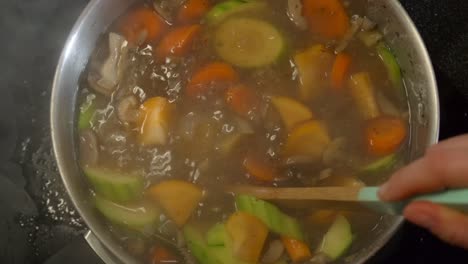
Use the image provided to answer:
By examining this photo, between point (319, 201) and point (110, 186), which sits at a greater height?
point (319, 201)

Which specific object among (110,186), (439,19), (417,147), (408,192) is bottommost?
(110,186)

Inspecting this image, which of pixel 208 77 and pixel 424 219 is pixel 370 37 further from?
pixel 424 219

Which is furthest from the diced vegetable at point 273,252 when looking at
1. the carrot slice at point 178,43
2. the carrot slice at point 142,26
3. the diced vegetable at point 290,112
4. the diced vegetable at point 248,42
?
the carrot slice at point 142,26

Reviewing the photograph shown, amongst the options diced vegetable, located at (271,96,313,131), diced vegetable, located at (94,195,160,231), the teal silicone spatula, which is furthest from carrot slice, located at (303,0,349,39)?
diced vegetable, located at (94,195,160,231)

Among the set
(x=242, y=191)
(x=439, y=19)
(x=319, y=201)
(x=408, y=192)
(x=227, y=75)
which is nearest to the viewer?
(x=408, y=192)

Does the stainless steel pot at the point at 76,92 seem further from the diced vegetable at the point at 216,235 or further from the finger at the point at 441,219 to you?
the finger at the point at 441,219

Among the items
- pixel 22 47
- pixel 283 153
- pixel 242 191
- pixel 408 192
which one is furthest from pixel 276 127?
pixel 22 47

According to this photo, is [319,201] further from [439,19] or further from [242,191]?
[439,19]
